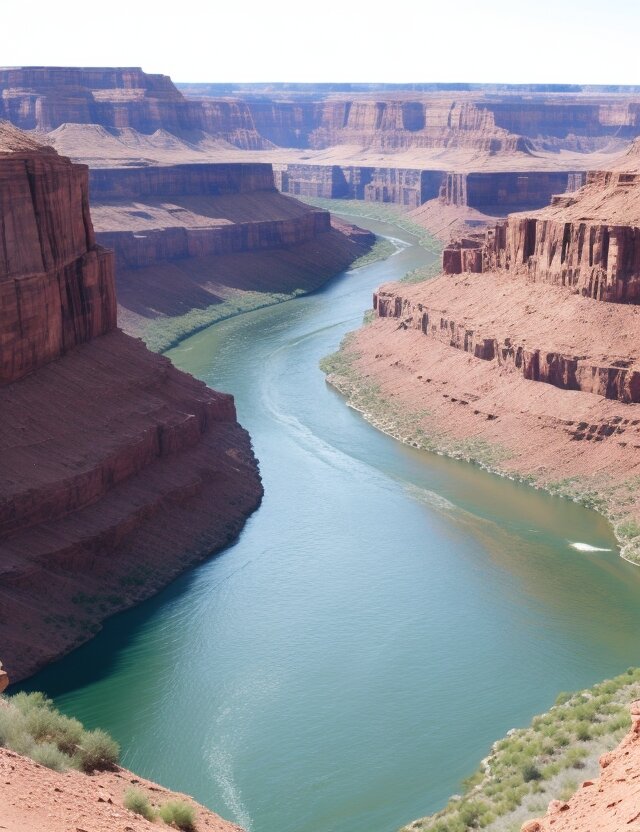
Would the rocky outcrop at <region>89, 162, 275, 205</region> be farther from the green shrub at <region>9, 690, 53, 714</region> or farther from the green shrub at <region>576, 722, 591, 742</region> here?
the green shrub at <region>576, 722, 591, 742</region>

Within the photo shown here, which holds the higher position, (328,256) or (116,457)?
(116,457)

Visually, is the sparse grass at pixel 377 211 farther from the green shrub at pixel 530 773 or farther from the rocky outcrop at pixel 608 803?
the rocky outcrop at pixel 608 803

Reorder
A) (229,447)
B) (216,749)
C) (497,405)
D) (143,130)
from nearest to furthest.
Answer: (216,749) → (229,447) → (497,405) → (143,130)

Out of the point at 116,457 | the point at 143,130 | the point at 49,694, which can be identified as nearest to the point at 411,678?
the point at 49,694

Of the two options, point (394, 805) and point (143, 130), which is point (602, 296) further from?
point (143, 130)

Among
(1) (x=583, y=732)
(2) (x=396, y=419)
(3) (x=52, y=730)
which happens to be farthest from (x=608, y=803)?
(2) (x=396, y=419)

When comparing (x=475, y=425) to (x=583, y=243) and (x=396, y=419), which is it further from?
(x=583, y=243)

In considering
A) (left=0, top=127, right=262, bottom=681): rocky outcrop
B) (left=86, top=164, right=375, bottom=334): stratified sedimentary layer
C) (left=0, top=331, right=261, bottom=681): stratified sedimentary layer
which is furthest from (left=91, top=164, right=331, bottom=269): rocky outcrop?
(left=0, top=331, right=261, bottom=681): stratified sedimentary layer

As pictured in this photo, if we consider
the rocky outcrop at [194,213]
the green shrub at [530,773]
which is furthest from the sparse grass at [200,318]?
the green shrub at [530,773]
